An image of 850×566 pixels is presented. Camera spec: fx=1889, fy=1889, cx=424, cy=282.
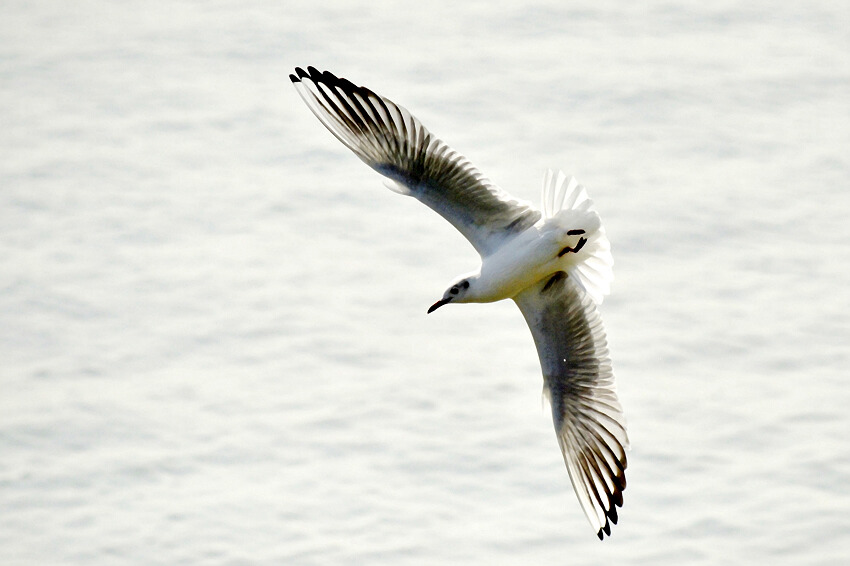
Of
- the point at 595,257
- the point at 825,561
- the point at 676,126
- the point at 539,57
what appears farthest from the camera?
the point at 539,57

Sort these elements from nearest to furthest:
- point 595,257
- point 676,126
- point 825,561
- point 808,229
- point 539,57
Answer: point 595,257
point 825,561
point 808,229
point 676,126
point 539,57

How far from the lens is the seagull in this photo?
359 inches

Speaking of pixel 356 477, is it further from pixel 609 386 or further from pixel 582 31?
pixel 582 31

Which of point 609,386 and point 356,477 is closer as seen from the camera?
point 609,386

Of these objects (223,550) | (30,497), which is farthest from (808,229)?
(30,497)

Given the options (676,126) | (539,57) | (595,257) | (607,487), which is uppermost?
(539,57)

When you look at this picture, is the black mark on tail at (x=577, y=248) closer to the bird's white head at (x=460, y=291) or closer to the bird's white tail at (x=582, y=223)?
the bird's white tail at (x=582, y=223)

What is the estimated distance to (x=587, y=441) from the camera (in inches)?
375

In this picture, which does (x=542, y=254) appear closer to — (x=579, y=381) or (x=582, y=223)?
(x=582, y=223)

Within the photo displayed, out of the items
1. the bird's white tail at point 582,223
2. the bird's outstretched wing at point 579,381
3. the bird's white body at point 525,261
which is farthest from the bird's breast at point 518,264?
the bird's outstretched wing at point 579,381

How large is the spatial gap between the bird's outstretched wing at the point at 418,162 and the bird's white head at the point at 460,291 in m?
0.16

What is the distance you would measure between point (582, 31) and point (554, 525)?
18.3ft

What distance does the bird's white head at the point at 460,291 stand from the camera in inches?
367

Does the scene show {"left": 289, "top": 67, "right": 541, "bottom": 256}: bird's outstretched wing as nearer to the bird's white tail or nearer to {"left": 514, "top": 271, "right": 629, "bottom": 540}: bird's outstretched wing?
the bird's white tail
